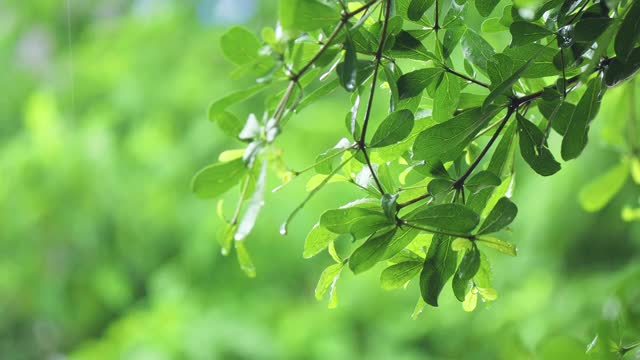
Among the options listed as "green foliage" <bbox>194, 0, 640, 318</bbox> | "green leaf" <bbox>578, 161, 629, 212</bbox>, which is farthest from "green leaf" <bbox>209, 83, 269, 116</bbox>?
"green leaf" <bbox>578, 161, 629, 212</bbox>

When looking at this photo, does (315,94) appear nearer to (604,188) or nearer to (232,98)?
(232,98)

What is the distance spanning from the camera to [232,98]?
32cm

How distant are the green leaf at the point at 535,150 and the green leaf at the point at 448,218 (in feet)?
0.16

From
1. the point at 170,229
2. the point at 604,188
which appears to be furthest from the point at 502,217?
the point at 170,229

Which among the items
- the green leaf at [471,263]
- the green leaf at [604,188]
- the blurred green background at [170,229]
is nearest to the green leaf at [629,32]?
the green leaf at [471,263]

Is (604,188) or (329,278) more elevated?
(329,278)

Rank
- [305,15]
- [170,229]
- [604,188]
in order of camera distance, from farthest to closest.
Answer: [170,229]
[604,188]
[305,15]

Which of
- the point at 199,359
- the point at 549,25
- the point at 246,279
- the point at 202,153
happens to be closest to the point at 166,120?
the point at 202,153

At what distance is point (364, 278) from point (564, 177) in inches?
20.7

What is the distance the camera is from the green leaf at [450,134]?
35 cm

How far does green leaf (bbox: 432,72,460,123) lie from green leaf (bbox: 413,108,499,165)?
0.02 meters

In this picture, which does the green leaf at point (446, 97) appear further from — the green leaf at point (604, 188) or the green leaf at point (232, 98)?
the green leaf at point (604, 188)

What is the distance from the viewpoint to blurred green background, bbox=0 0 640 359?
187cm

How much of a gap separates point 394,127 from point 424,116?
6 cm
